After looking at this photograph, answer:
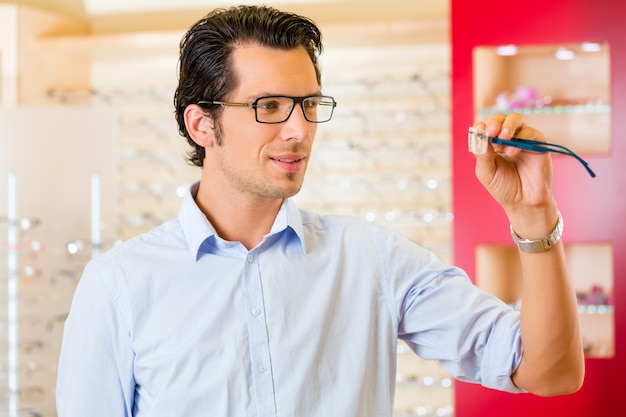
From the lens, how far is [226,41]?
1888mm

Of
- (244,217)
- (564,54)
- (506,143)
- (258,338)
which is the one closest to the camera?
(506,143)

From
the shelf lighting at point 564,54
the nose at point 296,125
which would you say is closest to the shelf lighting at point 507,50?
the shelf lighting at point 564,54

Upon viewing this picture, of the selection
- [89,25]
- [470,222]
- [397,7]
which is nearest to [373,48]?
[397,7]

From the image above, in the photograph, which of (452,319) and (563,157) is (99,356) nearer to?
(452,319)

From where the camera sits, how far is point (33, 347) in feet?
15.9

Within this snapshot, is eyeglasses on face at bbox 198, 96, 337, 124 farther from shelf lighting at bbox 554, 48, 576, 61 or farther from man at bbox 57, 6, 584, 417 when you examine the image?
shelf lighting at bbox 554, 48, 576, 61

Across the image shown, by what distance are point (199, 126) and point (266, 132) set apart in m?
0.25

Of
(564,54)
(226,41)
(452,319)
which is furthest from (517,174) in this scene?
(564,54)

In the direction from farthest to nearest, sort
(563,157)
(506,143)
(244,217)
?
(563,157) → (244,217) → (506,143)

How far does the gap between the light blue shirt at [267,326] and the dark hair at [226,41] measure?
27 centimetres

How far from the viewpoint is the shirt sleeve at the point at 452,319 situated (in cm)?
170

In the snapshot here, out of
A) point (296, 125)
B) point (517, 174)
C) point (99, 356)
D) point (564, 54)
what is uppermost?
point (564, 54)

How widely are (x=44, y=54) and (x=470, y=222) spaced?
284 centimetres

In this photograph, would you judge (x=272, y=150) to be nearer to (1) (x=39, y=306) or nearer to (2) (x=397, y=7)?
(1) (x=39, y=306)
